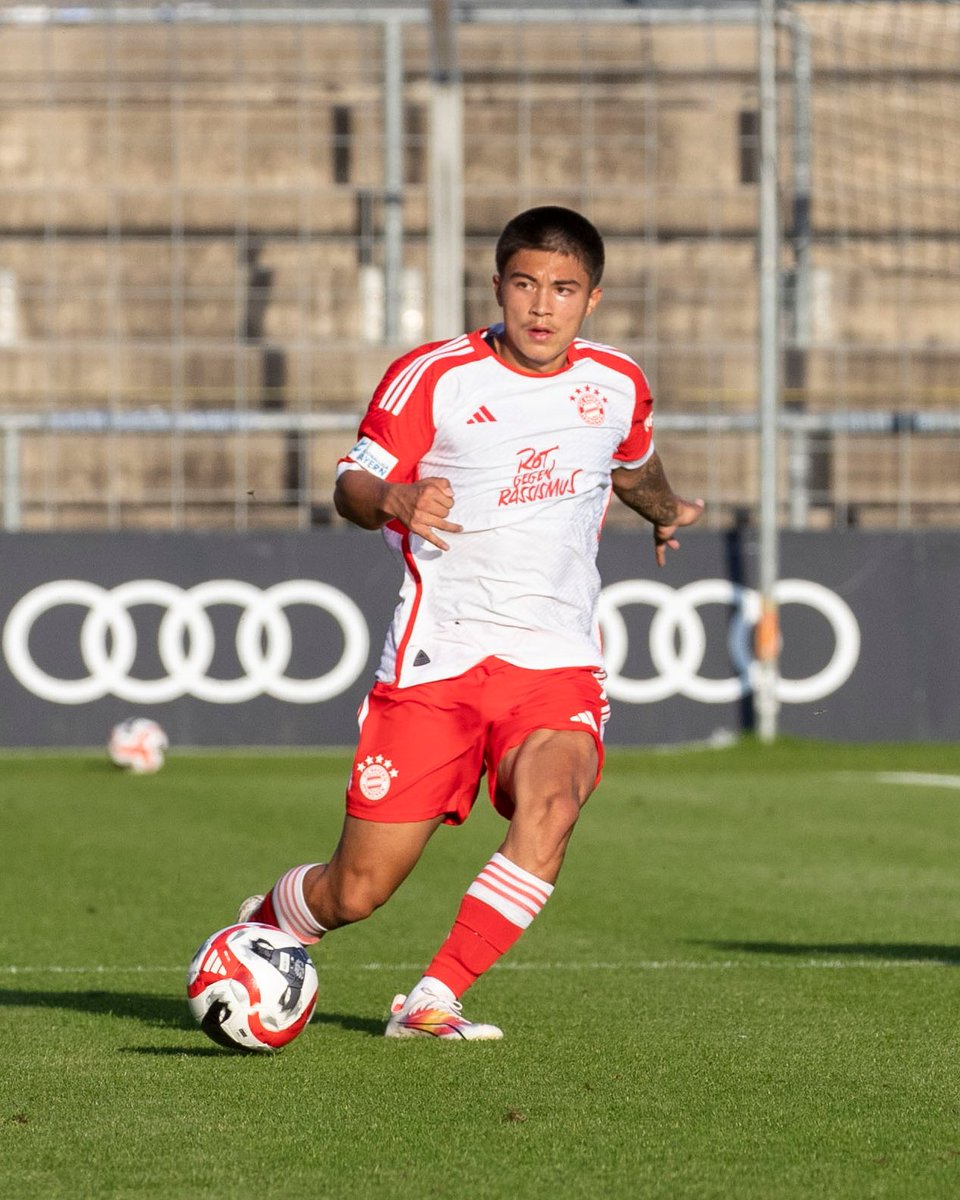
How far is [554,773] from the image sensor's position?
19.8 feet

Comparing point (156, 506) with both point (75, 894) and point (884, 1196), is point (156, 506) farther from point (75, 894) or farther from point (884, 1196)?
point (884, 1196)

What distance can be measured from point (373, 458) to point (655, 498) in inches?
43.4

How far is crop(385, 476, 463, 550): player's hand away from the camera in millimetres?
5684

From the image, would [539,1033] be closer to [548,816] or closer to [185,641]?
[548,816]

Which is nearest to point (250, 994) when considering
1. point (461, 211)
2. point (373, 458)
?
point (373, 458)

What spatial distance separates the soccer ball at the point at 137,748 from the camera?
58.7ft

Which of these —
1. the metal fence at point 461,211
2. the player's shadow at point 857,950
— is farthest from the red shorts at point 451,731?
the metal fence at point 461,211

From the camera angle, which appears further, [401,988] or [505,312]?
[401,988]

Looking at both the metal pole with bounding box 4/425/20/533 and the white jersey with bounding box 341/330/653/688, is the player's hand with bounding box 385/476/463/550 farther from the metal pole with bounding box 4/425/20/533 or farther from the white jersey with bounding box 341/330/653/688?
the metal pole with bounding box 4/425/20/533

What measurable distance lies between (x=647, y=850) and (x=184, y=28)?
1416 cm

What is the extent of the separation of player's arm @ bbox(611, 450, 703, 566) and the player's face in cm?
59

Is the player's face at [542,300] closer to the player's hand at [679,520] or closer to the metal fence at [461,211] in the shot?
the player's hand at [679,520]

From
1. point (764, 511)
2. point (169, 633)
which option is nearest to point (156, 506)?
point (169, 633)

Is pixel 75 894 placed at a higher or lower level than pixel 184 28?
lower
